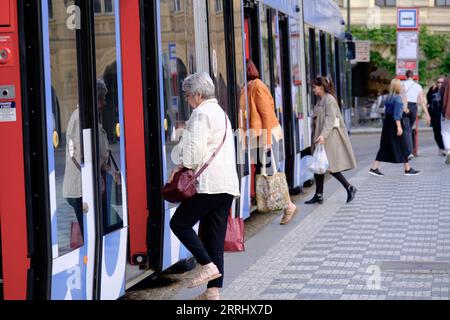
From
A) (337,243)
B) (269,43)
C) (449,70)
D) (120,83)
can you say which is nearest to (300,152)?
(269,43)

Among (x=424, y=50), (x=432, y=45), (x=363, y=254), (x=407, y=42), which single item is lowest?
(x=363, y=254)

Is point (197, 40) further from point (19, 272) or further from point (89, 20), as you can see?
point (19, 272)

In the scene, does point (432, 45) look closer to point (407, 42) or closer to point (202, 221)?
point (407, 42)

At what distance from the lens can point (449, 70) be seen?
1984 inches

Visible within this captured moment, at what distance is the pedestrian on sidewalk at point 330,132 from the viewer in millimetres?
14422

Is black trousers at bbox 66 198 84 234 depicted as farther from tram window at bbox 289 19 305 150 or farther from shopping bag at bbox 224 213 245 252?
tram window at bbox 289 19 305 150

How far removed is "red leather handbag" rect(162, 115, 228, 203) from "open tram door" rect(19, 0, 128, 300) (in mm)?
352

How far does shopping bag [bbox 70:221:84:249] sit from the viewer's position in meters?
6.52

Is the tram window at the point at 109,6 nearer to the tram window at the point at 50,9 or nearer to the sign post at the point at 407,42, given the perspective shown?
the tram window at the point at 50,9

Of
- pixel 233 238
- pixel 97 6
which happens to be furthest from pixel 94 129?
pixel 233 238

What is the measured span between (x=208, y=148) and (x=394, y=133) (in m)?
11.6

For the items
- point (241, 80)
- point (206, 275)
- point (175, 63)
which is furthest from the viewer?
point (241, 80)

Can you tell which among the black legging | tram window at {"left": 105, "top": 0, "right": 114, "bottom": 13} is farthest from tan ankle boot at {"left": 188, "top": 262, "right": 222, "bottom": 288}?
the black legging

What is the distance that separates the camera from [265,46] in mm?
13781
